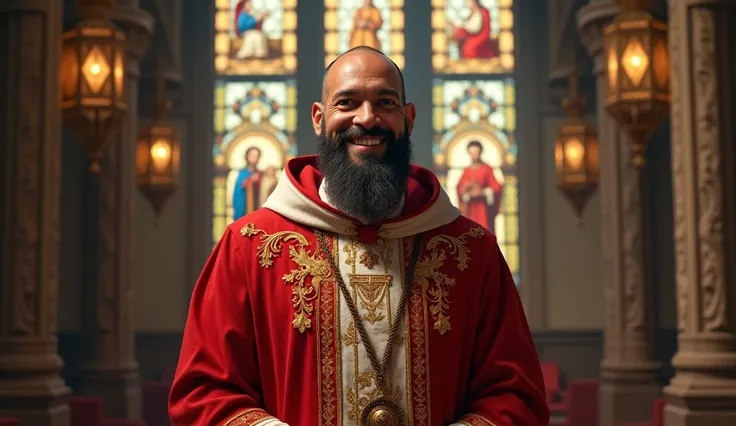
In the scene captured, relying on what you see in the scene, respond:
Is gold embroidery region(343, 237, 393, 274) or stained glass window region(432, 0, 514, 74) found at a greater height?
stained glass window region(432, 0, 514, 74)

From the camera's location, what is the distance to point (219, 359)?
129 inches

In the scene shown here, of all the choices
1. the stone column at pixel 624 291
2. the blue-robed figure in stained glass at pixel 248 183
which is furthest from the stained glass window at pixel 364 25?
the stone column at pixel 624 291

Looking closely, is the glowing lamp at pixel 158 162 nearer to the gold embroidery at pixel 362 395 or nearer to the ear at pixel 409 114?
the ear at pixel 409 114

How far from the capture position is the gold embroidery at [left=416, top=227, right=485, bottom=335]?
3.36 m

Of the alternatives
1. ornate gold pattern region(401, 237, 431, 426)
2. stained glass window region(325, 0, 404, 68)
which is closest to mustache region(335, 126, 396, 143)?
ornate gold pattern region(401, 237, 431, 426)

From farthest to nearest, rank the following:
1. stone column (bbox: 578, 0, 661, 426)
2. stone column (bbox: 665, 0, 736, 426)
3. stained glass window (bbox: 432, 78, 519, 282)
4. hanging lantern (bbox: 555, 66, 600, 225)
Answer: stained glass window (bbox: 432, 78, 519, 282) < hanging lantern (bbox: 555, 66, 600, 225) < stone column (bbox: 578, 0, 661, 426) < stone column (bbox: 665, 0, 736, 426)

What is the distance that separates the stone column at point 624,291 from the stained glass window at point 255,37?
5902 mm

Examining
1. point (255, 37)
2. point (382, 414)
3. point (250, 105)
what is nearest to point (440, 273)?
point (382, 414)

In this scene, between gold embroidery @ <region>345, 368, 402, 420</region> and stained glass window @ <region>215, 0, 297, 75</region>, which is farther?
stained glass window @ <region>215, 0, 297, 75</region>

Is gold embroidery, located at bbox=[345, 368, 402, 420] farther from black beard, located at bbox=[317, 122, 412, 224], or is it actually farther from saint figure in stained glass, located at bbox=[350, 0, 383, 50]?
saint figure in stained glass, located at bbox=[350, 0, 383, 50]

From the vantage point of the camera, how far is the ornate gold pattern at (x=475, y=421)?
3221 mm

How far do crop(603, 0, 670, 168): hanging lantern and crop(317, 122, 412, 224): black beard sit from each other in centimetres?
624

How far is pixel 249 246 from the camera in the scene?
3.42 m

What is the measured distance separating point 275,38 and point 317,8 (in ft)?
2.29
